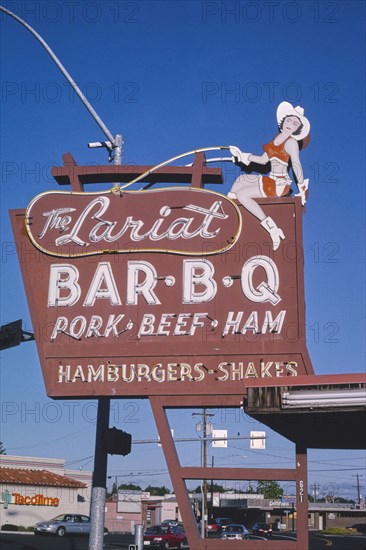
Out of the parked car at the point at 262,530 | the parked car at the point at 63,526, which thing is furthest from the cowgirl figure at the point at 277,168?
the parked car at the point at 262,530

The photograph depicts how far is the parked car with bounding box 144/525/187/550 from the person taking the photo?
43438 millimetres

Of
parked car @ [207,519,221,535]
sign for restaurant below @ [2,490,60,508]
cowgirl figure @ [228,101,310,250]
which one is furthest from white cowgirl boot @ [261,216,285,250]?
sign for restaurant below @ [2,490,60,508]

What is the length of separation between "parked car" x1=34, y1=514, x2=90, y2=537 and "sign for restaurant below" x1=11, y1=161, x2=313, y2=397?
110 feet

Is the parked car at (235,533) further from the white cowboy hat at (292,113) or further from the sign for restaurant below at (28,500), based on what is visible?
the white cowboy hat at (292,113)

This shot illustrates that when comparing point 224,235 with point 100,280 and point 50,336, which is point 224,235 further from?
point 50,336

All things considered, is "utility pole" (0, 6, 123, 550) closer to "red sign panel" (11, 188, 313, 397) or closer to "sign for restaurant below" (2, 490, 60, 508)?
"red sign panel" (11, 188, 313, 397)

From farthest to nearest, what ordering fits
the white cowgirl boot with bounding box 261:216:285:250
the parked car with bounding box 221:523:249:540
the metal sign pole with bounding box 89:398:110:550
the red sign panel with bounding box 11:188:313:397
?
the parked car with bounding box 221:523:249:540, the white cowgirl boot with bounding box 261:216:285:250, the red sign panel with bounding box 11:188:313:397, the metal sign pole with bounding box 89:398:110:550

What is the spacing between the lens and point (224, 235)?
1658cm

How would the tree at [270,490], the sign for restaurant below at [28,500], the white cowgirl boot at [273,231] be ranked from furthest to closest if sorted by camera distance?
the tree at [270,490]
the sign for restaurant below at [28,500]
the white cowgirl boot at [273,231]

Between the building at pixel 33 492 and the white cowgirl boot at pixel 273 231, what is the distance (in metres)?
40.8

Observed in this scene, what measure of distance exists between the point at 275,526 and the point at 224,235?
85597mm

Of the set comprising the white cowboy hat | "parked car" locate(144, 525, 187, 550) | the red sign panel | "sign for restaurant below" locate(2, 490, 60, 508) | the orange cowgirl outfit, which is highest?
the white cowboy hat

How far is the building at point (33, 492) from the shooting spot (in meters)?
52.9

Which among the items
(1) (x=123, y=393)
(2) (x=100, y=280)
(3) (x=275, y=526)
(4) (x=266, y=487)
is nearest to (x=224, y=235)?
(2) (x=100, y=280)
